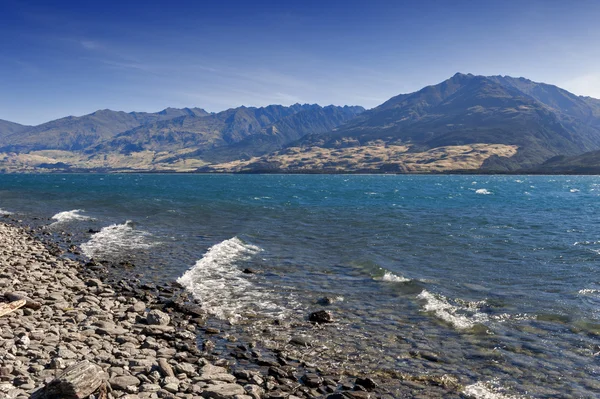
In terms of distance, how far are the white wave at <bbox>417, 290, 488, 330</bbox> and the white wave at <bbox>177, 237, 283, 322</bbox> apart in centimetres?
841

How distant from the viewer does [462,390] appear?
1341 centimetres

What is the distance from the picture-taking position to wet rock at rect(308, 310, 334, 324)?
19531 mm

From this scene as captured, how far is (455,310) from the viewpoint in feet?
69.8

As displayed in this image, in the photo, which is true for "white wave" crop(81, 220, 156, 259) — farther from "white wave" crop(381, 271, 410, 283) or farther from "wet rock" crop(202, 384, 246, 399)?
"wet rock" crop(202, 384, 246, 399)

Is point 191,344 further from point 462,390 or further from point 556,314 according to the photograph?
point 556,314

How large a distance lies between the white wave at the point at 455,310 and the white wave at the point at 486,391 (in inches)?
203

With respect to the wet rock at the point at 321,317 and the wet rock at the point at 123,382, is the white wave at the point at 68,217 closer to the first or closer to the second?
the wet rock at the point at 321,317

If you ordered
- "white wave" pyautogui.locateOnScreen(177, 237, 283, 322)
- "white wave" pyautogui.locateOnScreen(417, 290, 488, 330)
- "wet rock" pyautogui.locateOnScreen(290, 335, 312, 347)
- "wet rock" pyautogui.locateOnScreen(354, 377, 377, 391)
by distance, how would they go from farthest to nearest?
"white wave" pyautogui.locateOnScreen(177, 237, 283, 322) < "white wave" pyautogui.locateOnScreen(417, 290, 488, 330) < "wet rock" pyautogui.locateOnScreen(290, 335, 312, 347) < "wet rock" pyautogui.locateOnScreen(354, 377, 377, 391)

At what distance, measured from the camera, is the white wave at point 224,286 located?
21.3 metres

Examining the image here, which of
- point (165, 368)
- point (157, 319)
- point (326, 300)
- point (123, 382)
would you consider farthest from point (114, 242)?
point (123, 382)

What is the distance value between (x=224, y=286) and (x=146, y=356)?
1118 centimetres

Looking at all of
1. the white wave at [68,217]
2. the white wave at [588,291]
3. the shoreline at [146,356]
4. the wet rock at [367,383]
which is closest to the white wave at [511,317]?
the white wave at [588,291]

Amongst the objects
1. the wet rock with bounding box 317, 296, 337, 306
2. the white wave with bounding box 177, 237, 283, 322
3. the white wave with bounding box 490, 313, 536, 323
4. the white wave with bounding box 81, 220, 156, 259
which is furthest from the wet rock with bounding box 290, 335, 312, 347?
the white wave with bounding box 81, 220, 156, 259

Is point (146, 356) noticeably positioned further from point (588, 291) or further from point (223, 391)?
point (588, 291)
